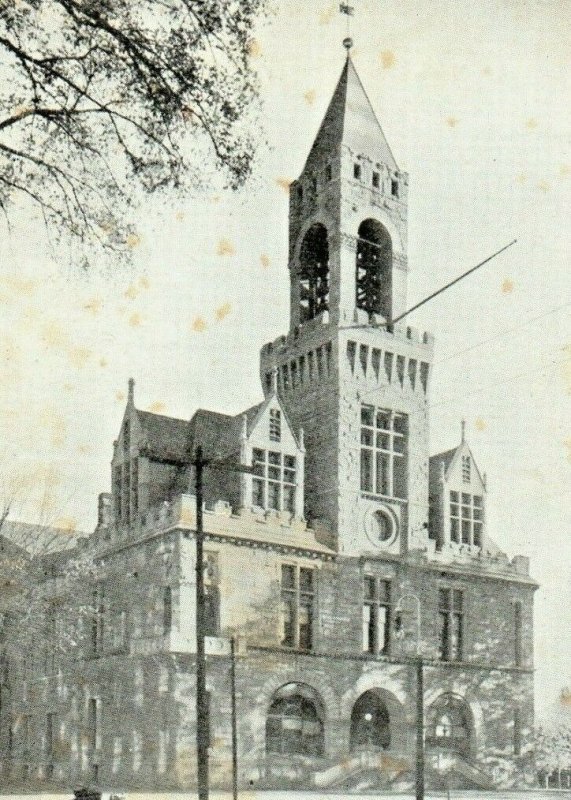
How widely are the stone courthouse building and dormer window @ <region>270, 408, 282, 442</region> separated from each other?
6 centimetres

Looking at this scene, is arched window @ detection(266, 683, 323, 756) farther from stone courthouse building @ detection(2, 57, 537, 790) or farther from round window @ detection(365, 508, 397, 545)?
round window @ detection(365, 508, 397, 545)

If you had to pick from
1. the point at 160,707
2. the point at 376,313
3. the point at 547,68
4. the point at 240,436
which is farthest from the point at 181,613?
the point at 547,68

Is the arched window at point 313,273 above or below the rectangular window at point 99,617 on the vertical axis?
above

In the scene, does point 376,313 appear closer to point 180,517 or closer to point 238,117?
point 180,517

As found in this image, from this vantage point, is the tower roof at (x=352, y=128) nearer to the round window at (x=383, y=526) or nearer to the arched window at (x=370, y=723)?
the round window at (x=383, y=526)

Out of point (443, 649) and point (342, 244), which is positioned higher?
point (342, 244)

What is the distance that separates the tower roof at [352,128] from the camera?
3575 centimetres

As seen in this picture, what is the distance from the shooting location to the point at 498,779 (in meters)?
34.8

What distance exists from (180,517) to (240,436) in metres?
3.57

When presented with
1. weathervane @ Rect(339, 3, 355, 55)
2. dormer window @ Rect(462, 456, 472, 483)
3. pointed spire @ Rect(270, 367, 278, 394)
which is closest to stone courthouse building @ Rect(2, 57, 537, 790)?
dormer window @ Rect(462, 456, 472, 483)

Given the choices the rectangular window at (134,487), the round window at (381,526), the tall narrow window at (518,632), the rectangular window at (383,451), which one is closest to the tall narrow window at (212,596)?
the rectangular window at (134,487)

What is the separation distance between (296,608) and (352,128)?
14829 millimetres

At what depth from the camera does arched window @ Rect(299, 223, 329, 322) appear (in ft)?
121

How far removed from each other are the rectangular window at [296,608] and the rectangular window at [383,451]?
3.83 meters
